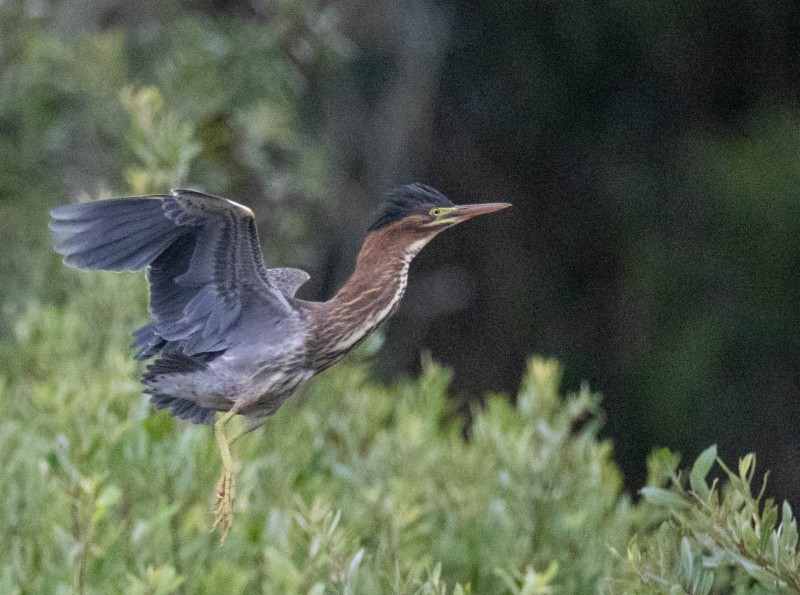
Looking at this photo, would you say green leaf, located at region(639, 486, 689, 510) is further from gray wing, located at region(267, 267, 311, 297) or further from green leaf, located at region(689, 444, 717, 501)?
gray wing, located at region(267, 267, 311, 297)

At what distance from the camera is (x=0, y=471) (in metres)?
2.98

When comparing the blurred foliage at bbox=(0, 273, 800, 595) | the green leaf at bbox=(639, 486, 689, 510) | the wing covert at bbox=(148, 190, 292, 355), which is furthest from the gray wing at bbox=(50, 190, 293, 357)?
the green leaf at bbox=(639, 486, 689, 510)

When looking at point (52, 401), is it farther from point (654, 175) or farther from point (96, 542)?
point (654, 175)

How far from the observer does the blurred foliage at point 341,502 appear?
2.02m

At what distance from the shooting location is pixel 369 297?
1728mm

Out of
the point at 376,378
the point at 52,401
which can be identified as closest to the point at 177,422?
the point at 52,401

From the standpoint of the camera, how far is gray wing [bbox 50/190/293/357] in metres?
1.78

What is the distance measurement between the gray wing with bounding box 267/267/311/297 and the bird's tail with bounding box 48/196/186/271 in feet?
0.64

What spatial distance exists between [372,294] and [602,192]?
22.2ft

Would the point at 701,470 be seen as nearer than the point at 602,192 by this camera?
Yes

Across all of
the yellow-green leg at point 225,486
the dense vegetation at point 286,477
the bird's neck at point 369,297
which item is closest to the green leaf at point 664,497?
the dense vegetation at point 286,477

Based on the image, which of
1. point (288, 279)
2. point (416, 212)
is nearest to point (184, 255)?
point (288, 279)

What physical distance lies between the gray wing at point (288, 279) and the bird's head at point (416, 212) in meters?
0.27

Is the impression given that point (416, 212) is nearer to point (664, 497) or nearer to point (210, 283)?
point (210, 283)
